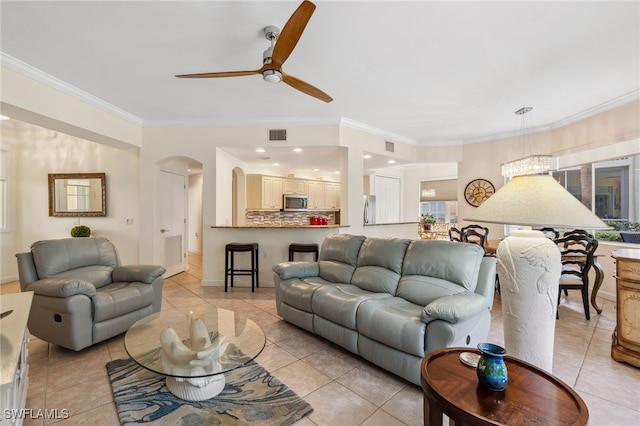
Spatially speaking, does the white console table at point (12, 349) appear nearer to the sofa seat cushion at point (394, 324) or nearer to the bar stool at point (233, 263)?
the sofa seat cushion at point (394, 324)

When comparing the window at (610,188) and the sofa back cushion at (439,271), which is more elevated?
the window at (610,188)

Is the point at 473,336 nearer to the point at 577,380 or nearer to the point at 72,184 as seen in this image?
the point at 577,380

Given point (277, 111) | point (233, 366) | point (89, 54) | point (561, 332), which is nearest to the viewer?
point (233, 366)

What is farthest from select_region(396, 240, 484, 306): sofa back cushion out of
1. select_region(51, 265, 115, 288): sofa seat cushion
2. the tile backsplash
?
the tile backsplash

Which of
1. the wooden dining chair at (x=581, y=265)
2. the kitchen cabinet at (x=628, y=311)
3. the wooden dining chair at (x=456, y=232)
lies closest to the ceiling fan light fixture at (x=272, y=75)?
the kitchen cabinet at (x=628, y=311)

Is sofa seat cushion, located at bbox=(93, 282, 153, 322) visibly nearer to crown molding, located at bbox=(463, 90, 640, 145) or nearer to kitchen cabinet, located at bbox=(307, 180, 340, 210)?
kitchen cabinet, located at bbox=(307, 180, 340, 210)

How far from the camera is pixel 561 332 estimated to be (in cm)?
299

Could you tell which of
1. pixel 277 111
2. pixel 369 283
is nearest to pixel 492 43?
pixel 369 283

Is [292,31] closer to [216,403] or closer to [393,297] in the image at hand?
[393,297]

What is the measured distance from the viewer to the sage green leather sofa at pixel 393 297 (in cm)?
201

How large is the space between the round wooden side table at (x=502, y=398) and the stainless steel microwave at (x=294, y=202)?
6.15 m

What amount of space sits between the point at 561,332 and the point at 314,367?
2696mm

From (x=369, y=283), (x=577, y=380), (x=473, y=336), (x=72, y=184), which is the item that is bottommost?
(x=577, y=380)

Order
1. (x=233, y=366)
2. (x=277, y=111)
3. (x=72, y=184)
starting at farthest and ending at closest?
(x=72, y=184) → (x=277, y=111) → (x=233, y=366)
